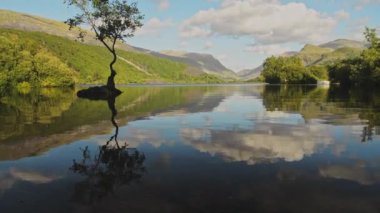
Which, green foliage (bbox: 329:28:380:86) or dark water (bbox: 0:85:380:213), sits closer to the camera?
dark water (bbox: 0:85:380:213)

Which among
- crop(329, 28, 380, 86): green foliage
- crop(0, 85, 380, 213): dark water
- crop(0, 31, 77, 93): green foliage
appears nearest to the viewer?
crop(0, 85, 380, 213): dark water

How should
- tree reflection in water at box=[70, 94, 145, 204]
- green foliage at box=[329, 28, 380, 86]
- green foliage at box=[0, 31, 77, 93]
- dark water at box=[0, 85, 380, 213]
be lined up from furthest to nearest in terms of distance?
green foliage at box=[329, 28, 380, 86] < green foliage at box=[0, 31, 77, 93] < tree reflection in water at box=[70, 94, 145, 204] < dark water at box=[0, 85, 380, 213]

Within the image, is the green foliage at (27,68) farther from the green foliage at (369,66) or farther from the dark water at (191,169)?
the green foliage at (369,66)

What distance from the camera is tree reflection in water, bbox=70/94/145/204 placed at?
11648 millimetres

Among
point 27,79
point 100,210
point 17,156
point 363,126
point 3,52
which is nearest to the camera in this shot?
point 100,210

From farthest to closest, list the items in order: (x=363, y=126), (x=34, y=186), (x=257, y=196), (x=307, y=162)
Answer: (x=363, y=126), (x=307, y=162), (x=34, y=186), (x=257, y=196)

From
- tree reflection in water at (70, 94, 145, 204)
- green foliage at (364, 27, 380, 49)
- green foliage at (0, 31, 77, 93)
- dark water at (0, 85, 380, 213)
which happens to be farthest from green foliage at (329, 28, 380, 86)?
tree reflection in water at (70, 94, 145, 204)

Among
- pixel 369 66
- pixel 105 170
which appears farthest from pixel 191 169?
pixel 369 66

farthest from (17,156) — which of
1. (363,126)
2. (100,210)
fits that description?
(363,126)

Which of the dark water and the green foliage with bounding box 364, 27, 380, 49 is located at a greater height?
the green foliage with bounding box 364, 27, 380, 49

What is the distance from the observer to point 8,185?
12.7 m

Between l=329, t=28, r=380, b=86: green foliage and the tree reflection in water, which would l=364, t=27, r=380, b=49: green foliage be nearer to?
l=329, t=28, r=380, b=86: green foliage

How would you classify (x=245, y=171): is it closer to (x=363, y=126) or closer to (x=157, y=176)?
(x=157, y=176)

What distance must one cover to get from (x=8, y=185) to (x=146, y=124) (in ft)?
55.2
